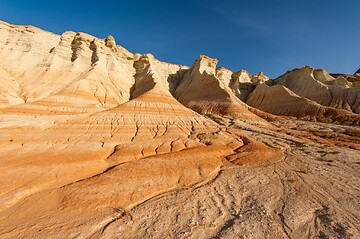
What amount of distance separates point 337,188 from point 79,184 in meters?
10.2

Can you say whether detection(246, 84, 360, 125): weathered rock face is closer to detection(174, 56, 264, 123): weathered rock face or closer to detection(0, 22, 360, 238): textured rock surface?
detection(174, 56, 264, 123): weathered rock face

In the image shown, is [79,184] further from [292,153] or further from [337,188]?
[292,153]

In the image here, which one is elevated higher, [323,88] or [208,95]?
[323,88]

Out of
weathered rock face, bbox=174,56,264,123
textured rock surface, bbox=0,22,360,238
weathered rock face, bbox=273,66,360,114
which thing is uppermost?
weathered rock face, bbox=273,66,360,114

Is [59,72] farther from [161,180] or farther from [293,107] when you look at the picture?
[293,107]

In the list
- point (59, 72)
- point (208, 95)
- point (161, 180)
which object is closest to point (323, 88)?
point (208, 95)

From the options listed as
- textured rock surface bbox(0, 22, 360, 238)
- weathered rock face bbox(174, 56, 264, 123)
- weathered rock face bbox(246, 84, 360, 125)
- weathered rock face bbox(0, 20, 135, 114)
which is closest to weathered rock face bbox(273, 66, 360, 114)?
weathered rock face bbox(246, 84, 360, 125)

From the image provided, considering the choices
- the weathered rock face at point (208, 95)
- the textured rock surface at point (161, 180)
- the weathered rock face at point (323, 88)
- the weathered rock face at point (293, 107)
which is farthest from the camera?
the weathered rock face at point (323, 88)

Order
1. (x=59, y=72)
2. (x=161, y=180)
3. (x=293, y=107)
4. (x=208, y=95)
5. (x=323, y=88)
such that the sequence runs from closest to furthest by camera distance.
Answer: (x=161, y=180) < (x=59, y=72) < (x=293, y=107) < (x=208, y=95) < (x=323, y=88)

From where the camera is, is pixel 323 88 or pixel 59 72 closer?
pixel 59 72

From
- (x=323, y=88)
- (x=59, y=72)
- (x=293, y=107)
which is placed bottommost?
(x=59, y=72)

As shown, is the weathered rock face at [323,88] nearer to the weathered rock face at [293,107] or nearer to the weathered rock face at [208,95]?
the weathered rock face at [293,107]

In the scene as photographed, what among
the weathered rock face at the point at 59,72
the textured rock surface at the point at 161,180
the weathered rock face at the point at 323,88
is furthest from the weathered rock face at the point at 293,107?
the weathered rock face at the point at 59,72

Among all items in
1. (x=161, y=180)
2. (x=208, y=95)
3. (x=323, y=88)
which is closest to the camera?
(x=161, y=180)
